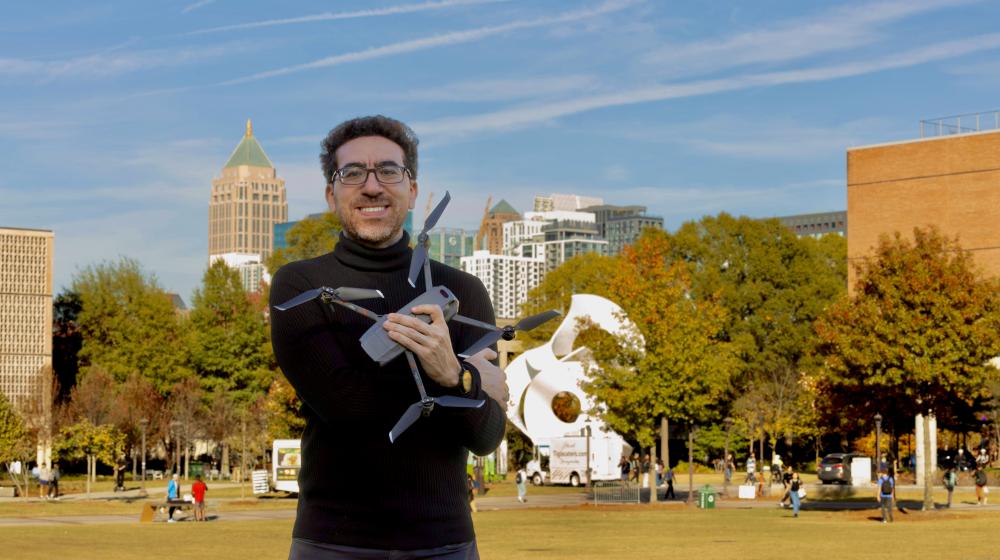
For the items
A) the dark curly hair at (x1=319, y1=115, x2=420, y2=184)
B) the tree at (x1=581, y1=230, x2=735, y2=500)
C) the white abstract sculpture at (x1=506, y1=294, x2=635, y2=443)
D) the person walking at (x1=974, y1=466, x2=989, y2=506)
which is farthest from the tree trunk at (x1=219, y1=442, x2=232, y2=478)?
the dark curly hair at (x1=319, y1=115, x2=420, y2=184)

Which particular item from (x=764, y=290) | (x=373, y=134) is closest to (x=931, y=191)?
(x=764, y=290)

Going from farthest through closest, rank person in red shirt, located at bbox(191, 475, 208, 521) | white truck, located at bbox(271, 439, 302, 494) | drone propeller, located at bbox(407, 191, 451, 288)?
white truck, located at bbox(271, 439, 302, 494) → person in red shirt, located at bbox(191, 475, 208, 521) → drone propeller, located at bbox(407, 191, 451, 288)

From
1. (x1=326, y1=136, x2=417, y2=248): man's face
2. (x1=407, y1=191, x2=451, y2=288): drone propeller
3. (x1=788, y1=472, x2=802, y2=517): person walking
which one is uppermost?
(x1=326, y1=136, x2=417, y2=248): man's face

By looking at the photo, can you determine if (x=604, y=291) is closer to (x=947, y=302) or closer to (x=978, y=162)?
(x=978, y=162)

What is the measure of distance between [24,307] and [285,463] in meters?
34.9

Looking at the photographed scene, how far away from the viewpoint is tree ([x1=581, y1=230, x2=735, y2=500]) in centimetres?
4947

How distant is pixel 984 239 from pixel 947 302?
3425 centimetres

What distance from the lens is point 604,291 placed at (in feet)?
271

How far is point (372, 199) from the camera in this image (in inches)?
171

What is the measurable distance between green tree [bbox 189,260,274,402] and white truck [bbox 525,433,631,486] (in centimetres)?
2301

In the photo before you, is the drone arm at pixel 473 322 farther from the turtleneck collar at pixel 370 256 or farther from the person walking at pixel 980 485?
the person walking at pixel 980 485

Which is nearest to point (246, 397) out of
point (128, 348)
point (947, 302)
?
point (128, 348)

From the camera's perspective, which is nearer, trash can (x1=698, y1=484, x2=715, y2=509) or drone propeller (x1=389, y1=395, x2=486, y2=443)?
drone propeller (x1=389, y1=395, x2=486, y2=443)

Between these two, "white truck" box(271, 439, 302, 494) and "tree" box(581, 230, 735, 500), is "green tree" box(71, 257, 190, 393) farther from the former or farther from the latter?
"tree" box(581, 230, 735, 500)
